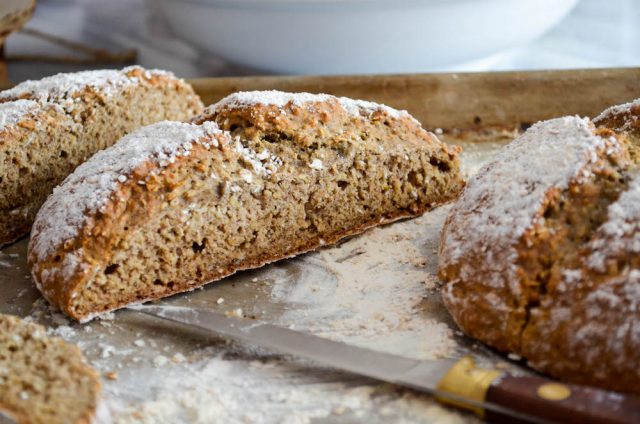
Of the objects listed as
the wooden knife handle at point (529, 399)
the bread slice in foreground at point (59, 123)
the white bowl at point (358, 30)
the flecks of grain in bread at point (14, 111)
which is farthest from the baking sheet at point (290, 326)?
the white bowl at point (358, 30)

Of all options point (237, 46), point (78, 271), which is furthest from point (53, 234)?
point (237, 46)

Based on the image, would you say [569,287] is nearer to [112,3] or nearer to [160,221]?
[160,221]

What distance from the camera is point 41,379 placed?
216cm

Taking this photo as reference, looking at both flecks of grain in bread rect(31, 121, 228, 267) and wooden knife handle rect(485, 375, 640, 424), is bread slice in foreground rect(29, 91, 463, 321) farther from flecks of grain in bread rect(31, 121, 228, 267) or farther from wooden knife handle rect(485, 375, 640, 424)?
wooden knife handle rect(485, 375, 640, 424)

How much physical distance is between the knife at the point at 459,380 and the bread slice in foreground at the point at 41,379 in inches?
16.4

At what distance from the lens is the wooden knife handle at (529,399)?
1879 mm

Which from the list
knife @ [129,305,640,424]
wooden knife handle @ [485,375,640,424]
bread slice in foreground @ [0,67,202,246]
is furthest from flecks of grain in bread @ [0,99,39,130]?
wooden knife handle @ [485,375,640,424]

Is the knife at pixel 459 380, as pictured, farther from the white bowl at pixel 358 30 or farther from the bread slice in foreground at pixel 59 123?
the white bowl at pixel 358 30

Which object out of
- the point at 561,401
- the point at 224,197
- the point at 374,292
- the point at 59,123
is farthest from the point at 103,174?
the point at 561,401

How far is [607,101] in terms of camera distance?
4008 millimetres

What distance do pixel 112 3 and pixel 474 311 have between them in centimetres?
582

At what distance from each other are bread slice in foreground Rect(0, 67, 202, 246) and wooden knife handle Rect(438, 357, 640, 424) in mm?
1932

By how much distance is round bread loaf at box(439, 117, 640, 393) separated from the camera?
2115mm

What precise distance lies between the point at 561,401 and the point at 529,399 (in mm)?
76
